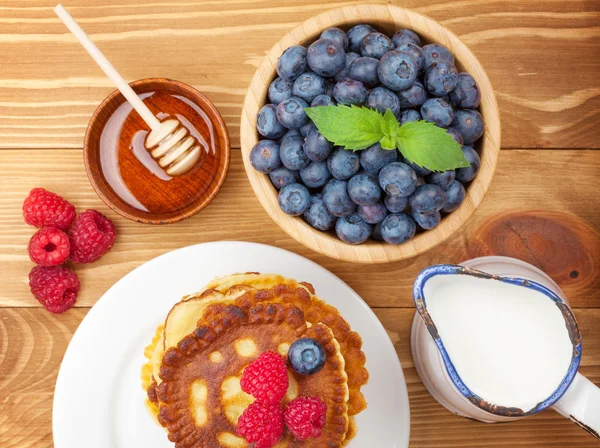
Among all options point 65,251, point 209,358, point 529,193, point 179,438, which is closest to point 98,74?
point 65,251

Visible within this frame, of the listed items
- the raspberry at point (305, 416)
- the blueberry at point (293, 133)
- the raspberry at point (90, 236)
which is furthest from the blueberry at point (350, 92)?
the raspberry at point (90, 236)

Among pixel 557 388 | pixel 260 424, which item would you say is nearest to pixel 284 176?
pixel 260 424

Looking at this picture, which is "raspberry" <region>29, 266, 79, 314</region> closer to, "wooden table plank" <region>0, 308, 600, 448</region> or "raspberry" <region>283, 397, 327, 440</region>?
"wooden table plank" <region>0, 308, 600, 448</region>

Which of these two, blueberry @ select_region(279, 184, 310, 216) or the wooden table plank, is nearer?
blueberry @ select_region(279, 184, 310, 216)

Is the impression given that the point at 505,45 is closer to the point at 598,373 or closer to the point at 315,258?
the point at 315,258

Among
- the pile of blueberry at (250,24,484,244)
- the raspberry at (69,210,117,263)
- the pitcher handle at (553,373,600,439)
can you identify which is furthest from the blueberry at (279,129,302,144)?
the pitcher handle at (553,373,600,439)

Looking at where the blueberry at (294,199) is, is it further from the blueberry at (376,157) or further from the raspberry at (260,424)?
the raspberry at (260,424)
